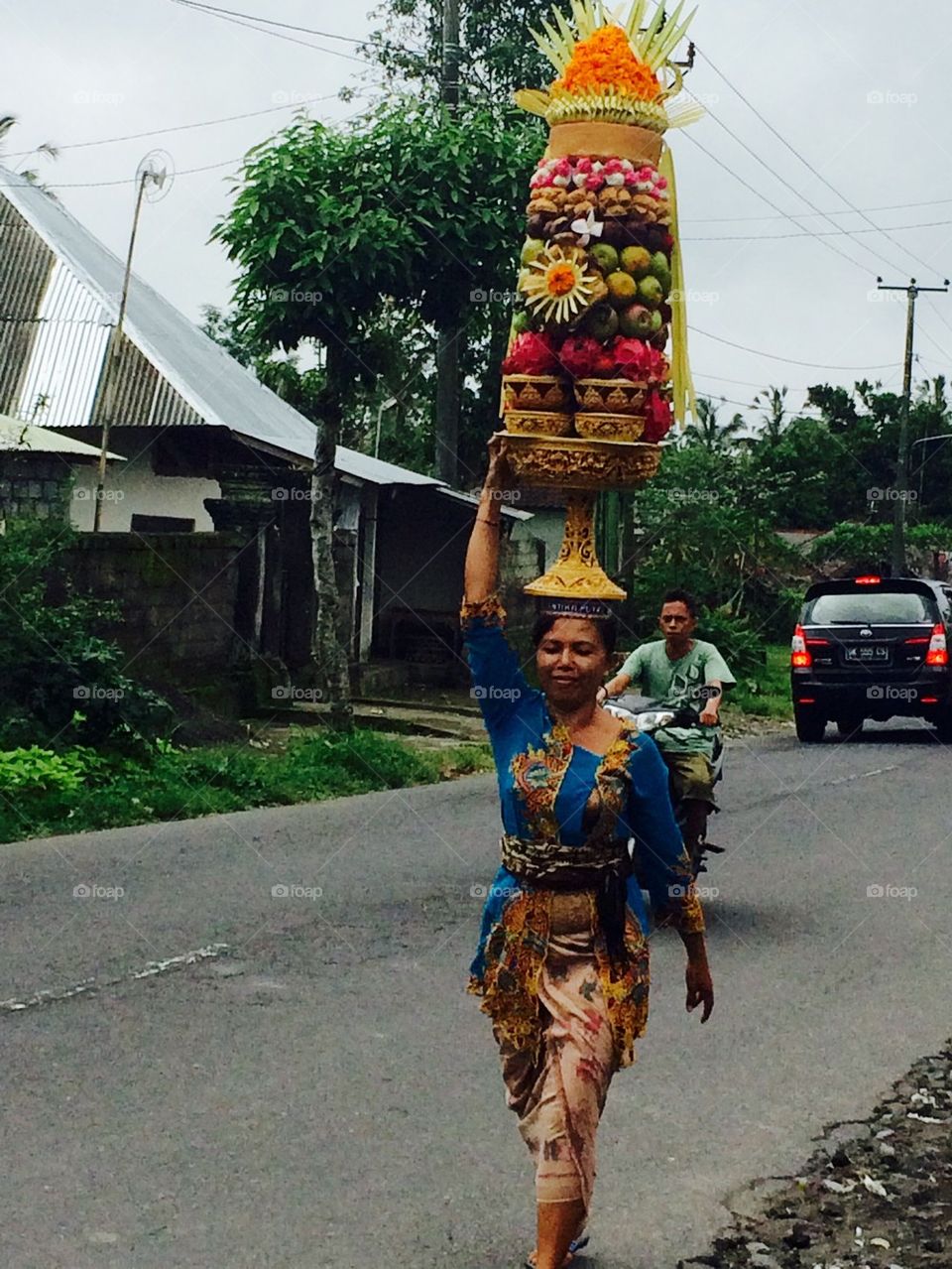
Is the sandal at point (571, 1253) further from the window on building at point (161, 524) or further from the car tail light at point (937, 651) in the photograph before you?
the window on building at point (161, 524)

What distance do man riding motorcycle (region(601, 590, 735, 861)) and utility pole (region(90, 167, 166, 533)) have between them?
9.90 metres

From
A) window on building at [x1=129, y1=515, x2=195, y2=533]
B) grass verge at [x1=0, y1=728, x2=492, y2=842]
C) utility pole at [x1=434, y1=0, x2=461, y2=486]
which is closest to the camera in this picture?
grass verge at [x1=0, y1=728, x2=492, y2=842]

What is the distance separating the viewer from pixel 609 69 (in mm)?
7000

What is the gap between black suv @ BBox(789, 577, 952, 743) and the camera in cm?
2045

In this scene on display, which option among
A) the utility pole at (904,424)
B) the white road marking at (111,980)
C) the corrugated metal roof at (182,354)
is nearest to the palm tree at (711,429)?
the utility pole at (904,424)

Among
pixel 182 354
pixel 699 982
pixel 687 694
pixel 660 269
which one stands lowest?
pixel 699 982

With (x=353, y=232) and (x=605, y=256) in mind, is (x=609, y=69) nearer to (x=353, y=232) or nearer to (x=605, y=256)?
(x=605, y=256)

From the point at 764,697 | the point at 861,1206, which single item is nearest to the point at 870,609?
the point at 764,697

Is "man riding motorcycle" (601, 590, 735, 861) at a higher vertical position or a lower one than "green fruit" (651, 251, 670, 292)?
lower

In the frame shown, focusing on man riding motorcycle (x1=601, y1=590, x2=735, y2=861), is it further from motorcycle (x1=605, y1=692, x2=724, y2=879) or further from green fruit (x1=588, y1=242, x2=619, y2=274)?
green fruit (x1=588, y1=242, x2=619, y2=274)

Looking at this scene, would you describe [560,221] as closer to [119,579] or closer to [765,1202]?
[765,1202]

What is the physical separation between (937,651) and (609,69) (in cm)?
1439

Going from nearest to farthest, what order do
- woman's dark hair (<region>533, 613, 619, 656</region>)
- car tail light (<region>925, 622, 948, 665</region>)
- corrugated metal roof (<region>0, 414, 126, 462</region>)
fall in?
1. woman's dark hair (<region>533, 613, 619, 656</region>)
2. corrugated metal roof (<region>0, 414, 126, 462</region>)
3. car tail light (<region>925, 622, 948, 665</region>)

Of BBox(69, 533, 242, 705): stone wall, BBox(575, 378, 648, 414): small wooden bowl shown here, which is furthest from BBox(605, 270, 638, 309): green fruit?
BBox(69, 533, 242, 705): stone wall
